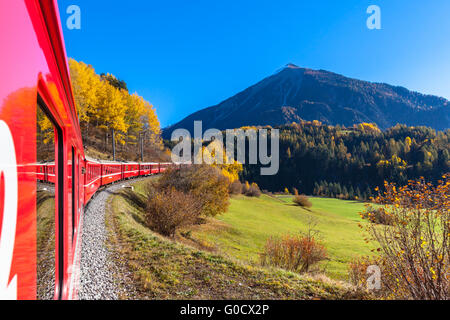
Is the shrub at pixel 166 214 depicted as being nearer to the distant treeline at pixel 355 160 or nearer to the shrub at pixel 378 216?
the shrub at pixel 378 216

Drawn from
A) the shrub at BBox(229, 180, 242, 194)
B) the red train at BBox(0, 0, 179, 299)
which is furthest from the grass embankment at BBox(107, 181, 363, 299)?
the shrub at BBox(229, 180, 242, 194)

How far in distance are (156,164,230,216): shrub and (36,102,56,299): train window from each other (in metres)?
17.8

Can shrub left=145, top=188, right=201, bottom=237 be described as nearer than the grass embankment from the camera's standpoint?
No

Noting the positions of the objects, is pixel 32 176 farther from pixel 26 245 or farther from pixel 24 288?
pixel 24 288

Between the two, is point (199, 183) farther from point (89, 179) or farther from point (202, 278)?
point (202, 278)

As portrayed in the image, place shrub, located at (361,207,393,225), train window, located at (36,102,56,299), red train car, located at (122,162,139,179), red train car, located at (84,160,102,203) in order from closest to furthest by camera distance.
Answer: train window, located at (36,102,56,299), shrub, located at (361,207,393,225), red train car, located at (84,160,102,203), red train car, located at (122,162,139,179)

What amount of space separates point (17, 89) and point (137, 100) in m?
46.6

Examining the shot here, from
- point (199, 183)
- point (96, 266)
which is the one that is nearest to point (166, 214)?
point (96, 266)

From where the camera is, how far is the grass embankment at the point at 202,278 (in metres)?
5.42

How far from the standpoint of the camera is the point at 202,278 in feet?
20.2

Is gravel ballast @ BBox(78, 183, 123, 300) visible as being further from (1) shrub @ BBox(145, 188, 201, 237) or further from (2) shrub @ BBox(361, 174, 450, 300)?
(2) shrub @ BBox(361, 174, 450, 300)

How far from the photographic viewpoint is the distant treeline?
367 feet
